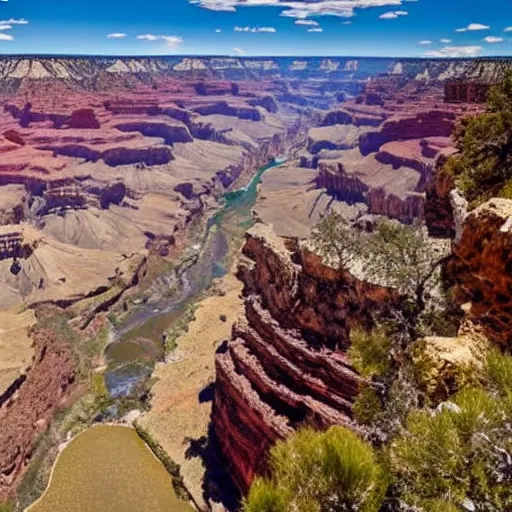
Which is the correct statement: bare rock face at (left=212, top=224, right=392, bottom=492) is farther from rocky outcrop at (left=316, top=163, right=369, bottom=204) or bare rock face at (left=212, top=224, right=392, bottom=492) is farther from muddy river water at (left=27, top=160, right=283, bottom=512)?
rocky outcrop at (left=316, top=163, right=369, bottom=204)

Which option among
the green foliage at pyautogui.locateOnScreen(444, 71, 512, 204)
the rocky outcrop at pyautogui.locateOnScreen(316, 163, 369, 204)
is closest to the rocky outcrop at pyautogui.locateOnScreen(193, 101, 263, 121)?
the rocky outcrop at pyautogui.locateOnScreen(316, 163, 369, 204)

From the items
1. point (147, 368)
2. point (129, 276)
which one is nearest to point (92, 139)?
point (129, 276)

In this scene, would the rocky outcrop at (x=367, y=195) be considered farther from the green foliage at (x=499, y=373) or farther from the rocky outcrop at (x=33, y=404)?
the green foliage at (x=499, y=373)

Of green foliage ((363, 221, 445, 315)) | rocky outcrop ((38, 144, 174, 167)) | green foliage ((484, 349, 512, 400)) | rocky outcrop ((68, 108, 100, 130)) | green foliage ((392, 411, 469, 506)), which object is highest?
green foliage ((484, 349, 512, 400))

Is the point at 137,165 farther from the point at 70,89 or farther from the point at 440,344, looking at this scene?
the point at 440,344

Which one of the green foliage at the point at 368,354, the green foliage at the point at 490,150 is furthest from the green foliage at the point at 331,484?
the green foliage at the point at 490,150

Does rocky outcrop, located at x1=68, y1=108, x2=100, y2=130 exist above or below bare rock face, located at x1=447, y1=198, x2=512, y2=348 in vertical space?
below
